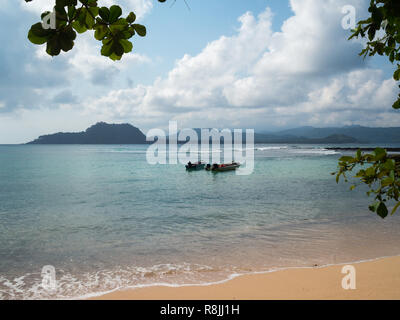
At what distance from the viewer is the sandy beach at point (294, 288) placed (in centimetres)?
570

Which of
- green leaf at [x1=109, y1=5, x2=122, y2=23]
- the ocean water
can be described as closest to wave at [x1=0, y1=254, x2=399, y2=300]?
the ocean water

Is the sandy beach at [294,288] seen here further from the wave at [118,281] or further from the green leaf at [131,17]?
the green leaf at [131,17]

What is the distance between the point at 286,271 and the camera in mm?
7230

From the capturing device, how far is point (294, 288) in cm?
611

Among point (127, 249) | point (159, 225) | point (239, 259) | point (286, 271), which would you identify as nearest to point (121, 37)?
point (286, 271)

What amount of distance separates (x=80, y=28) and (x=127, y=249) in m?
9.56

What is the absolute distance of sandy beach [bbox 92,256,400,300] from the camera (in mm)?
5699

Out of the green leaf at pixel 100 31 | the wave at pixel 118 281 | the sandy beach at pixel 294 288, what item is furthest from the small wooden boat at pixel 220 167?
the green leaf at pixel 100 31

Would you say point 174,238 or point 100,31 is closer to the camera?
point 100,31

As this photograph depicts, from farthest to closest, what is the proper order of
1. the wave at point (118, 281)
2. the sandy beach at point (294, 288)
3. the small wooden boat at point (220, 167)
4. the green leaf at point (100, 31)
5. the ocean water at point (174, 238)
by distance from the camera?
the small wooden boat at point (220, 167) → the ocean water at point (174, 238) → the wave at point (118, 281) → the sandy beach at point (294, 288) → the green leaf at point (100, 31)

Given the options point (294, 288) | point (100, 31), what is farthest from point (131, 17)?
point (294, 288)

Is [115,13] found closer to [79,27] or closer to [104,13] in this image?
[104,13]

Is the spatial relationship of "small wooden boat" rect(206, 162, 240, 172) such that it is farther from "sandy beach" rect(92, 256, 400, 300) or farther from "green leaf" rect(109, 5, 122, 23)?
"green leaf" rect(109, 5, 122, 23)
